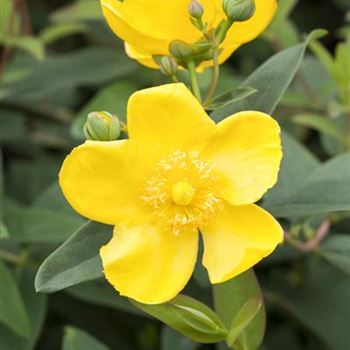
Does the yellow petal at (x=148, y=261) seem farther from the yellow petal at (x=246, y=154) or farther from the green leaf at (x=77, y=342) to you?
the green leaf at (x=77, y=342)

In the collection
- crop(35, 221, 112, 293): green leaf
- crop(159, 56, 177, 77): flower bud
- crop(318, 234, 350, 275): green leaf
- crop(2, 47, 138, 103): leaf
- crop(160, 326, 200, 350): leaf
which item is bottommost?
crop(160, 326, 200, 350): leaf

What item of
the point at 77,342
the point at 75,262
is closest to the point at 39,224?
the point at 77,342

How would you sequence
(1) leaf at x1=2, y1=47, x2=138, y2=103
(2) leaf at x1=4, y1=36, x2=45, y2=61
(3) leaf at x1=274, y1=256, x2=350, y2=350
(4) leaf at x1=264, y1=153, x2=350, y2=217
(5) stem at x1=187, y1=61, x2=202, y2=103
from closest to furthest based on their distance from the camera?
(5) stem at x1=187, y1=61, x2=202, y2=103, (4) leaf at x1=264, y1=153, x2=350, y2=217, (3) leaf at x1=274, y1=256, x2=350, y2=350, (2) leaf at x1=4, y1=36, x2=45, y2=61, (1) leaf at x1=2, y1=47, x2=138, y2=103

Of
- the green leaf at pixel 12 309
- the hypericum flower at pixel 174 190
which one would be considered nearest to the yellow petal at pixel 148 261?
the hypericum flower at pixel 174 190

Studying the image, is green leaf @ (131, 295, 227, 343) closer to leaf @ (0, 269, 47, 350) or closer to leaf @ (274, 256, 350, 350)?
leaf @ (0, 269, 47, 350)

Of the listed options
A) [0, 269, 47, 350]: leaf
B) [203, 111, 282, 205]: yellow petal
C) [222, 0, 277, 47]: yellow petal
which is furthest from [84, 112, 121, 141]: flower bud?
[0, 269, 47, 350]: leaf

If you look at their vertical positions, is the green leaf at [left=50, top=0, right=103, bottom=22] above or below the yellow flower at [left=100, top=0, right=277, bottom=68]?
below
